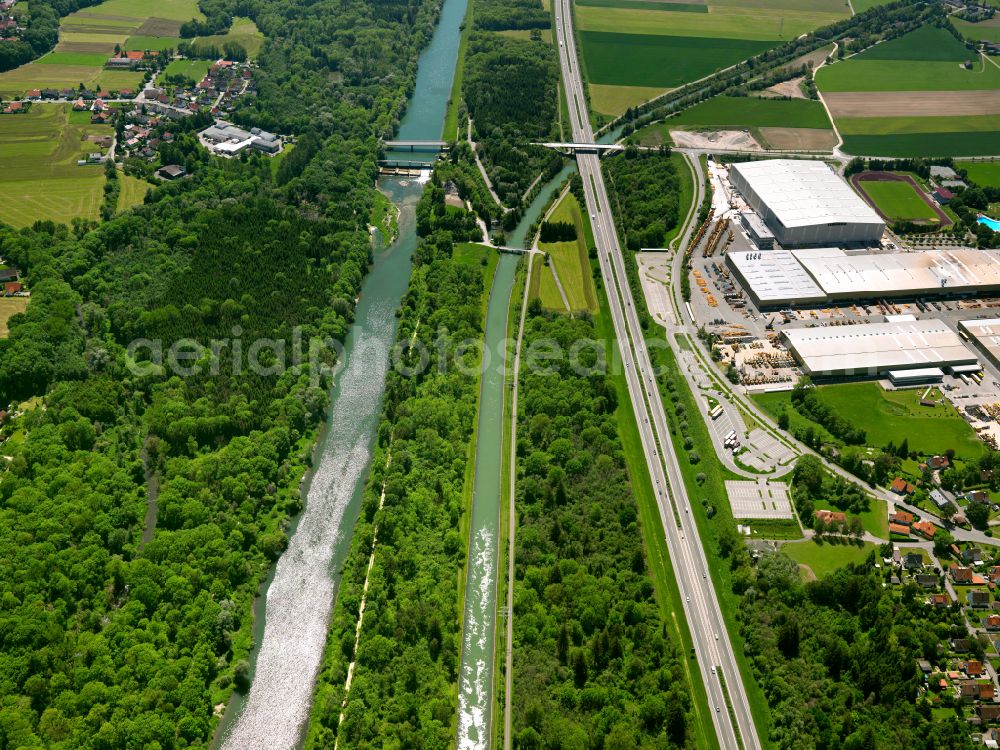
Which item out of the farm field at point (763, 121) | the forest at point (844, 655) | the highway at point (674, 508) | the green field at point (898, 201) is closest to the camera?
the forest at point (844, 655)

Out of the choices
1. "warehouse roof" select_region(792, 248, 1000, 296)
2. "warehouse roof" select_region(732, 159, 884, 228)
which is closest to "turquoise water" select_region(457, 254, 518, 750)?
"warehouse roof" select_region(792, 248, 1000, 296)

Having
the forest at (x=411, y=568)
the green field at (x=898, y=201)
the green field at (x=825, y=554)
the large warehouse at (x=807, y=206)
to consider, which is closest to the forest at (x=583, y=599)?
the forest at (x=411, y=568)

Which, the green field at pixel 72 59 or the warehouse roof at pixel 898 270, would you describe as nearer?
the warehouse roof at pixel 898 270

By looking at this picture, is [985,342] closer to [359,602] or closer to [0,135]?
[359,602]

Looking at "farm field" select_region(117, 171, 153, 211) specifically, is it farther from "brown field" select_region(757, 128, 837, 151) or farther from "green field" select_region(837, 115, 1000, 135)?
"green field" select_region(837, 115, 1000, 135)

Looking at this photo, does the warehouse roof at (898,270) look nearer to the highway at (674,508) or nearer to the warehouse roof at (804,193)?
the warehouse roof at (804,193)

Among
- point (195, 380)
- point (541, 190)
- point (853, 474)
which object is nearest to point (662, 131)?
point (541, 190)

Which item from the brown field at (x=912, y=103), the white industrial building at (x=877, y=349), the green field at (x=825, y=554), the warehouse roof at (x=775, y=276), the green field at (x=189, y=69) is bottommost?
the green field at (x=825, y=554)
